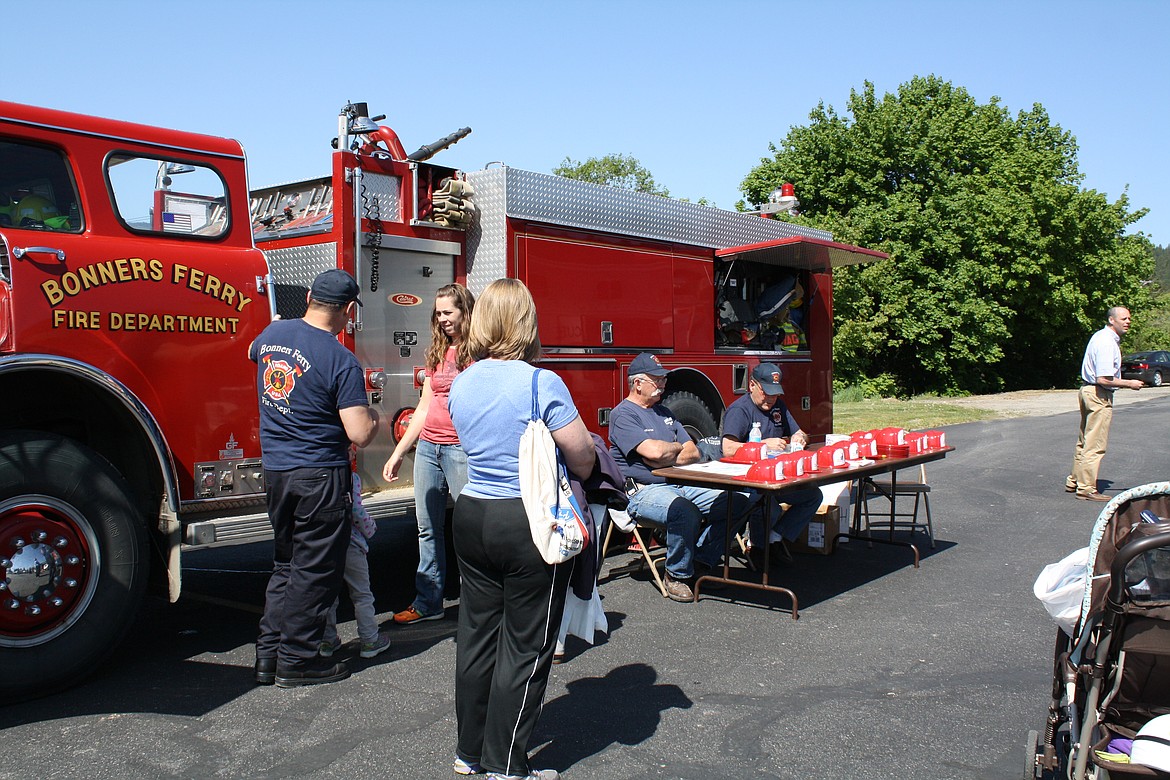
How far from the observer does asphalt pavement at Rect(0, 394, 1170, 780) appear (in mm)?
3729

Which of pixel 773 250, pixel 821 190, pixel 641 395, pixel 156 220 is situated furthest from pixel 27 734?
pixel 821 190

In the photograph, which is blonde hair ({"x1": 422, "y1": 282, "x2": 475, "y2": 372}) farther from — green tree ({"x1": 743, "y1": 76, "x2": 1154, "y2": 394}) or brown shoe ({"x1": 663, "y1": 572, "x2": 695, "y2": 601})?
green tree ({"x1": 743, "y1": 76, "x2": 1154, "y2": 394})

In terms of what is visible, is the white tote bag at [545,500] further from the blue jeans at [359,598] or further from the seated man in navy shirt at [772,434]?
the seated man in navy shirt at [772,434]

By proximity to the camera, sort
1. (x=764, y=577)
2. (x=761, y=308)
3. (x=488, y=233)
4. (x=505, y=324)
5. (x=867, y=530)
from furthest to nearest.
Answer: (x=761, y=308), (x=867, y=530), (x=488, y=233), (x=764, y=577), (x=505, y=324)

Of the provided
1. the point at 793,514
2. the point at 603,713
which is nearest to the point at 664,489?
the point at 793,514

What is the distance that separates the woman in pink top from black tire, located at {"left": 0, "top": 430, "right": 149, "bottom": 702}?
139 cm

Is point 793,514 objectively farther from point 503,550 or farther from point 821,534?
point 503,550

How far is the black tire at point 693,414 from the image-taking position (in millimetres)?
8117

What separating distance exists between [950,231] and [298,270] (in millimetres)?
28380

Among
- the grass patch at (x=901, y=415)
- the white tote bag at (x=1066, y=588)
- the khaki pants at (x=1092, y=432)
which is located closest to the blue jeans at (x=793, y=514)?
the white tote bag at (x=1066, y=588)

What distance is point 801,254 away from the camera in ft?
30.2

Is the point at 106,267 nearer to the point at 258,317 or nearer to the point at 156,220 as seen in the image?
the point at 156,220

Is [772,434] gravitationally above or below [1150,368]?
below

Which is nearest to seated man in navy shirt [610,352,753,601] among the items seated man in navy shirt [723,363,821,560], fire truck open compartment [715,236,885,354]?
seated man in navy shirt [723,363,821,560]
